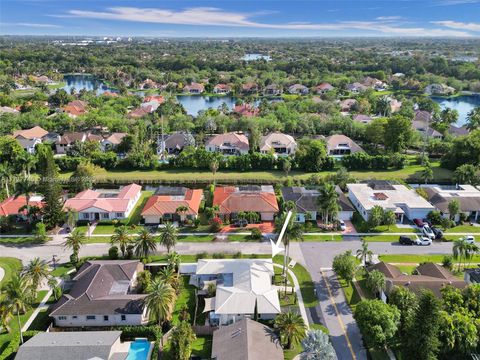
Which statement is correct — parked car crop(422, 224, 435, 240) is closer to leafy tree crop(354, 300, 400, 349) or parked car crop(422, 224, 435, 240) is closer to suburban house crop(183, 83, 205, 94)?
leafy tree crop(354, 300, 400, 349)

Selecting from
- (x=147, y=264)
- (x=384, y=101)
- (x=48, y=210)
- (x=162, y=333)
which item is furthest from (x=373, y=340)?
(x=384, y=101)

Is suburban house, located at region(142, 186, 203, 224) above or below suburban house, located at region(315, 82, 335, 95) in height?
below

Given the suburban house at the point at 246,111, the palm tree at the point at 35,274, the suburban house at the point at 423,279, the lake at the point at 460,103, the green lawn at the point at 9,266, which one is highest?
the suburban house at the point at 246,111

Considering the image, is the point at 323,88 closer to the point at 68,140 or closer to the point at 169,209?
the point at 68,140

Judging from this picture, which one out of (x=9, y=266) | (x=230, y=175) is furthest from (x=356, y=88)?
Result: (x=9, y=266)

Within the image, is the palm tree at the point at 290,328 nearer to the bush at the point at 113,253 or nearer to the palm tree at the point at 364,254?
the palm tree at the point at 364,254

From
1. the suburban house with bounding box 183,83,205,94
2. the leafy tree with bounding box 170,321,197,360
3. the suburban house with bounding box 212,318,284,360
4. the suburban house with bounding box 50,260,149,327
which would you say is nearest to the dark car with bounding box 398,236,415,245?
the suburban house with bounding box 212,318,284,360

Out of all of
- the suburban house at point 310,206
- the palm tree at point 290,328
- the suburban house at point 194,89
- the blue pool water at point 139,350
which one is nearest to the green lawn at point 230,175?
the suburban house at point 310,206
